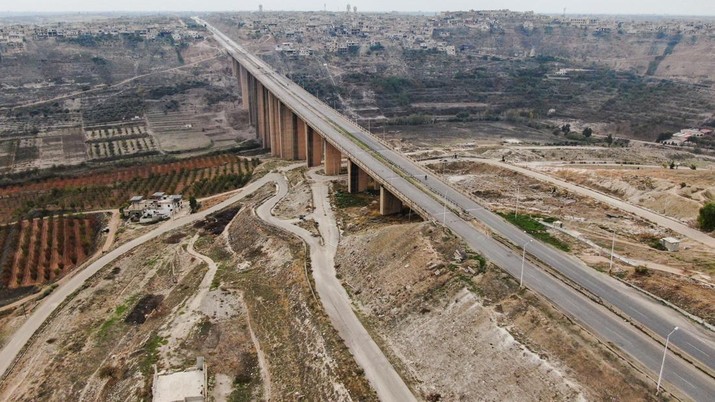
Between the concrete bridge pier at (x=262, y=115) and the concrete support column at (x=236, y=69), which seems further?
the concrete support column at (x=236, y=69)

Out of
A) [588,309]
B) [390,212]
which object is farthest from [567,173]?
[588,309]

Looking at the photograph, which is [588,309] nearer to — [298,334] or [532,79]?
[298,334]

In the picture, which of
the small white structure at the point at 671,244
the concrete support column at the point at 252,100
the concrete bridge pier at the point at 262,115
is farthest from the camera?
the concrete support column at the point at 252,100

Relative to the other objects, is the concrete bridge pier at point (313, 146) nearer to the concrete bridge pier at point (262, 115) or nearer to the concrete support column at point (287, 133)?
the concrete support column at point (287, 133)

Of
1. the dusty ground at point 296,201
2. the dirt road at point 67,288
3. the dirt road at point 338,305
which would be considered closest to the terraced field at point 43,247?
the dirt road at point 67,288

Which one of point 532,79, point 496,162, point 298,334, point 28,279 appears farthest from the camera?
point 532,79

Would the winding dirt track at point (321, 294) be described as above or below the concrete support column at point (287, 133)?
below

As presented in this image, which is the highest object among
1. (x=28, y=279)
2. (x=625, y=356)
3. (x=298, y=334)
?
(x=625, y=356)

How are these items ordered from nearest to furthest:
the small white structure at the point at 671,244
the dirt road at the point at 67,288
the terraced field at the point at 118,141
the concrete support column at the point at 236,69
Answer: the dirt road at the point at 67,288 < the small white structure at the point at 671,244 < the terraced field at the point at 118,141 < the concrete support column at the point at 236,69
